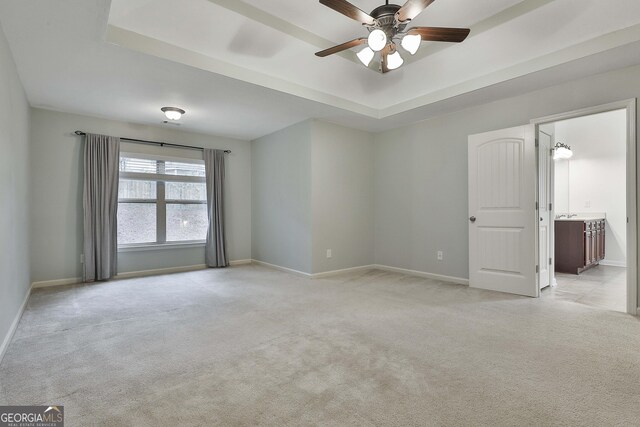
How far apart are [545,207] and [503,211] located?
2.15 feet

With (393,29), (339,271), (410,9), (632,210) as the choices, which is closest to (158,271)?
(339,271)

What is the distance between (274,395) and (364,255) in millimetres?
3953

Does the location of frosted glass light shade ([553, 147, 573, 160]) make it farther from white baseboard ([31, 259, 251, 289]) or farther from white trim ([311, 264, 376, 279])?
white baseboard ([31, 259, 251, 289])

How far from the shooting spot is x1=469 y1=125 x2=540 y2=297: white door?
3.75 metres

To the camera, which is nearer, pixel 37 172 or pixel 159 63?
pixel 159 63

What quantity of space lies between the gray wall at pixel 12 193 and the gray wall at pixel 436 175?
4.71 m

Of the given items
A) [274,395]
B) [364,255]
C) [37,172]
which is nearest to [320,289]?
[364,255]

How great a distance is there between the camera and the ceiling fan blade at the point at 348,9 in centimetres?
217

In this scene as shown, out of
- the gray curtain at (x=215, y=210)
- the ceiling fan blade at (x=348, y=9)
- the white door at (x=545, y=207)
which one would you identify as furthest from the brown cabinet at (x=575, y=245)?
the gray curtain at (x=215, y=210)

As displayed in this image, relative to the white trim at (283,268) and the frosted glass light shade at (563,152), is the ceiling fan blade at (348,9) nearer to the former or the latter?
the white trim at (283,268)

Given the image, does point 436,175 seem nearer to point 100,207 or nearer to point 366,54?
point 366,54

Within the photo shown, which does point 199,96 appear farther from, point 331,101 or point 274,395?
point 274,395

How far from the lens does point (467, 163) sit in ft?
14.4

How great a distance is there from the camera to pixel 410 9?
2268 millimetres
